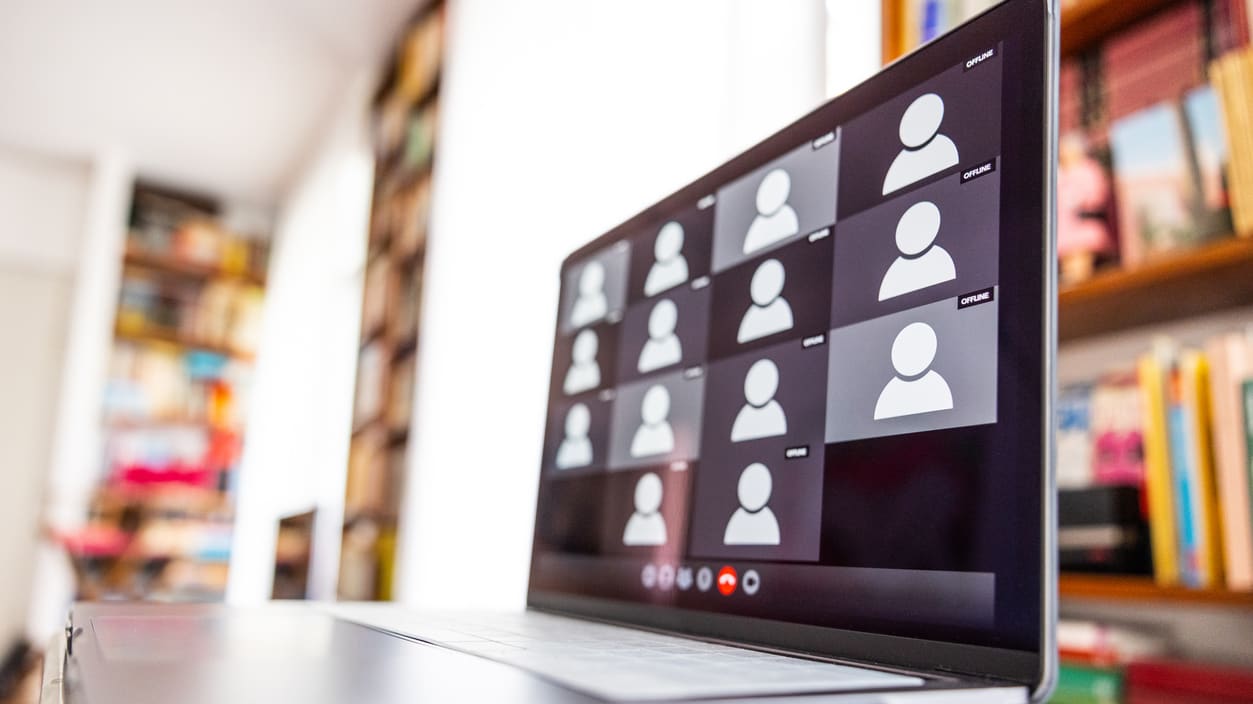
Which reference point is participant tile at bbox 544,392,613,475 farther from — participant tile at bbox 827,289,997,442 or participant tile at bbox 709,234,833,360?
participant tile at bbox 827,289,997,442

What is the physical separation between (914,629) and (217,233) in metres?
5.07

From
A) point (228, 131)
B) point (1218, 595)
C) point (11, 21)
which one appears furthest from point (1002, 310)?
point (228, 131)

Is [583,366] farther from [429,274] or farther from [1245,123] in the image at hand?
[429,274]

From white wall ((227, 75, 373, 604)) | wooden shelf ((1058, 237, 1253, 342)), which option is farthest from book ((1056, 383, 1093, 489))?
white wall ((227, 75, 373, 604))

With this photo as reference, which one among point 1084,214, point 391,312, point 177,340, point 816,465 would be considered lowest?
point 816,465

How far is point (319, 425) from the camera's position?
3.90 meters

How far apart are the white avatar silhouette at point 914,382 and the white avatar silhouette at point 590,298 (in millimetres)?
376

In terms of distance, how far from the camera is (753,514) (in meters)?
0.61

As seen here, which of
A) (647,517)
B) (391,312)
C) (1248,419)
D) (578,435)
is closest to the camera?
(647,517)

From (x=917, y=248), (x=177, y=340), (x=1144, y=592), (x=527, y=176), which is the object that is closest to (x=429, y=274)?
(x=527, y=176)

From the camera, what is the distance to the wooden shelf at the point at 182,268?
464 cm

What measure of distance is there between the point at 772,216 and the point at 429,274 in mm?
2072

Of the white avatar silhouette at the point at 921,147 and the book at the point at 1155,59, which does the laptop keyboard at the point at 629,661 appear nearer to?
the white avatar silhouette at the point at 921,147

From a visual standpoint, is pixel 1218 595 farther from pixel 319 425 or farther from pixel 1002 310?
pixel 319 425
